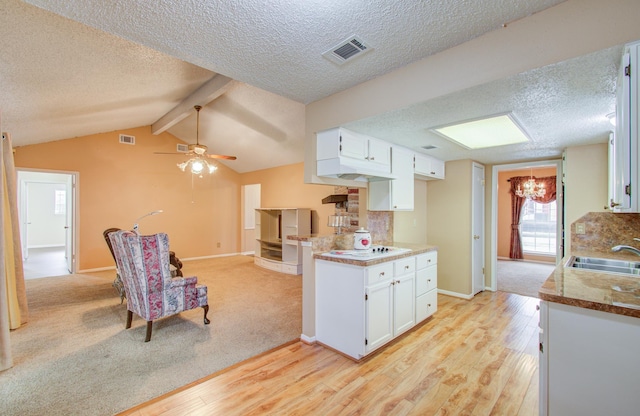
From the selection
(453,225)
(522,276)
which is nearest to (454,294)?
(453,225)

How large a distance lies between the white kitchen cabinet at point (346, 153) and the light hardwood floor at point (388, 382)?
69.6 inches

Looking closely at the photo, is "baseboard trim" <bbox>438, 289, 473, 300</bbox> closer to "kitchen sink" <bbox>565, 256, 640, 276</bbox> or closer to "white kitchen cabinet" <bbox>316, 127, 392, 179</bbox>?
"kitchen sink" <bbox>565, 256, 640, 276</bbox>

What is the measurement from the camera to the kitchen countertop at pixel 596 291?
1.21 metres

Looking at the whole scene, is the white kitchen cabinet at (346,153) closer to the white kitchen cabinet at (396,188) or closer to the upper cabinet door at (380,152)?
the upper cabinet door at (380,152)

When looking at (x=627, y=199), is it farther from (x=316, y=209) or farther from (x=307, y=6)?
(x=316, y=209)

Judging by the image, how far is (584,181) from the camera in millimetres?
3314

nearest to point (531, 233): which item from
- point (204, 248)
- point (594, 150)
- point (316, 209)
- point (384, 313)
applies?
point (594, 150)

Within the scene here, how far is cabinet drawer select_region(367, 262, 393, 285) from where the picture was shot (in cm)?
247

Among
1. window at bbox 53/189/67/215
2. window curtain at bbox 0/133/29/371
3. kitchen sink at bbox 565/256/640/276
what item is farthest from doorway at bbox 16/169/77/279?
kitchen sink at bbox 565/256/640/276

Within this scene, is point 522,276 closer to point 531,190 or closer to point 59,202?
point 531,190

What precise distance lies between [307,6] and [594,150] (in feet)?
12.5

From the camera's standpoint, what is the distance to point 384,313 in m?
2.63

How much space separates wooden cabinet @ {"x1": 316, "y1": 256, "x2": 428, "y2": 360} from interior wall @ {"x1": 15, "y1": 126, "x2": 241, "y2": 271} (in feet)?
18.9

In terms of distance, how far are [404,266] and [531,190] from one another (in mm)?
5879
